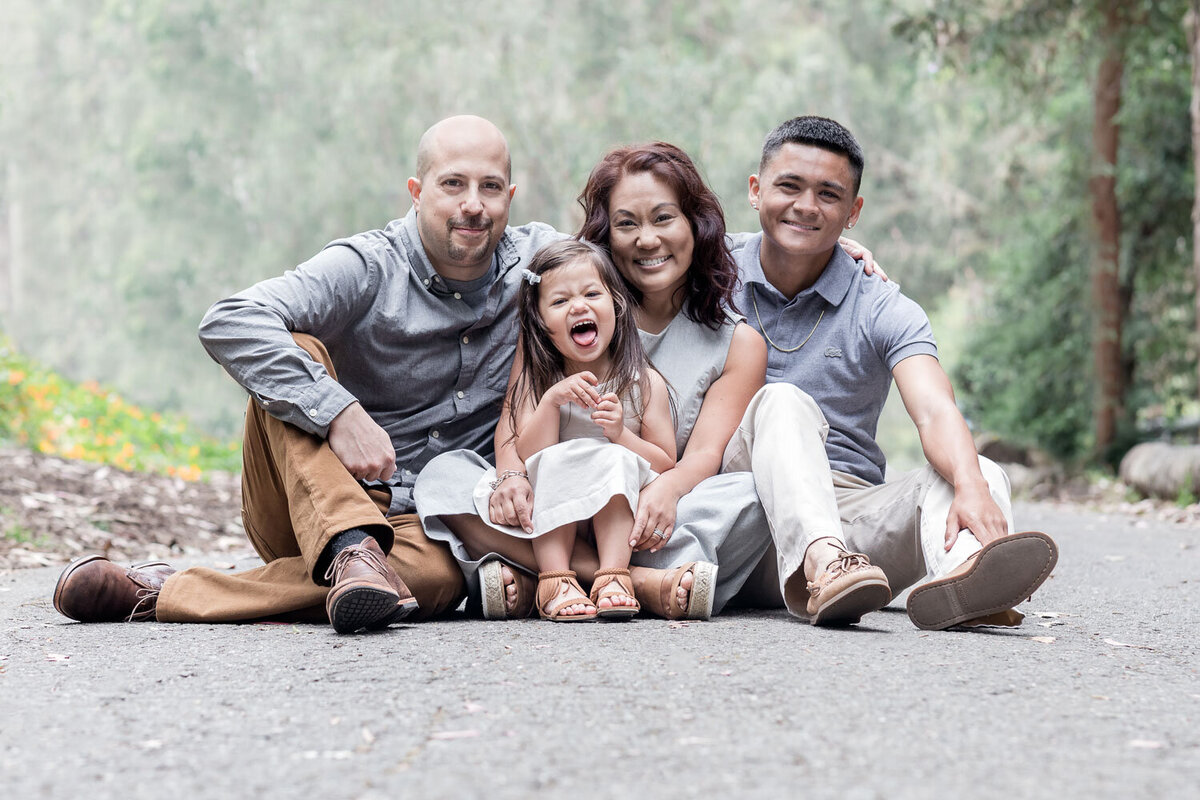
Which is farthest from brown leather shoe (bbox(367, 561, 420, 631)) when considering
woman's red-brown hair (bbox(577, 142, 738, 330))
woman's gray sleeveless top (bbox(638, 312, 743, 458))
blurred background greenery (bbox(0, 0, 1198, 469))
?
blurred background greenery (bbox(0, 0, 1198, 469))

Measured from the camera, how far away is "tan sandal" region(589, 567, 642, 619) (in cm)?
308

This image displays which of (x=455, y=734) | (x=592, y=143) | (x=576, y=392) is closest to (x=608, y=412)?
(x=576, y=392)

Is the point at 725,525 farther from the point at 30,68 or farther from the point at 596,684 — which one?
the point at 30,68

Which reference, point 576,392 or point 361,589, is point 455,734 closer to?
point 361,589

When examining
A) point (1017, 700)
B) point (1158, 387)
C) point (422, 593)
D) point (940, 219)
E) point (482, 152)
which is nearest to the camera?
point (1017, 700)

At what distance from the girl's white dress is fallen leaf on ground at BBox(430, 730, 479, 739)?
120 centimetres

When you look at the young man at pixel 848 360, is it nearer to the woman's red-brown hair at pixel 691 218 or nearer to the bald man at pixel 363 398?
the woman's red-brown hair at pixel 691 218

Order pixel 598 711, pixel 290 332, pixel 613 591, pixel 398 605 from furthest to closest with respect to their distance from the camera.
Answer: pixel 290 332 < pixel 613 591 < pixel 398 605 < pixel 598 711

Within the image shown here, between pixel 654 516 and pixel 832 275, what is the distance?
3.48 ft

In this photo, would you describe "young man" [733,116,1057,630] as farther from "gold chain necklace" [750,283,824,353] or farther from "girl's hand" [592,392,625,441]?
"girl's hand" [592,392,625,441]

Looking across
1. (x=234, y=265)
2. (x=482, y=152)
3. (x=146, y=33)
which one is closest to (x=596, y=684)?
(x=482, y=152)

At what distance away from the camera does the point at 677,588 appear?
3188mm

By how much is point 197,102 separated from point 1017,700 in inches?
985

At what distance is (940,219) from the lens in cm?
2062
